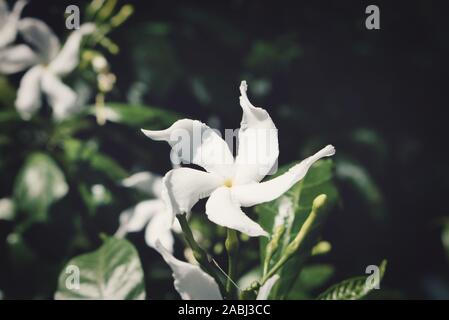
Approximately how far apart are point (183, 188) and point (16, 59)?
0.85 metres

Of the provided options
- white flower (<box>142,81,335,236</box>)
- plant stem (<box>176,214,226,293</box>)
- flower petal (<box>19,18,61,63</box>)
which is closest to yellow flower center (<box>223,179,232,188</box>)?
white flower (<box>142,81,335,236</box>)

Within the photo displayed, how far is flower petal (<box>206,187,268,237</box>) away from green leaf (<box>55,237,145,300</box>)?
26 cm

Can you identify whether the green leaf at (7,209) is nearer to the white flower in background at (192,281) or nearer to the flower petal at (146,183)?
the flower petal at (146,183)

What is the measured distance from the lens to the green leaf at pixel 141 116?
4.27 feet

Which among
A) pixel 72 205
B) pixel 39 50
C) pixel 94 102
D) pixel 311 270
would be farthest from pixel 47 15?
pixel 311 270

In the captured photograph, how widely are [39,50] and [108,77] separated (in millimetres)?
196

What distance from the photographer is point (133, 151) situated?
139 centimetres

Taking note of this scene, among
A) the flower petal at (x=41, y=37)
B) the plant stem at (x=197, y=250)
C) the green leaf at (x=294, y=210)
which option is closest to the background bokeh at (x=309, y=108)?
the flower petal at (x=41, y=37)

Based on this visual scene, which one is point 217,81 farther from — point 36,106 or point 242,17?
point 36,106

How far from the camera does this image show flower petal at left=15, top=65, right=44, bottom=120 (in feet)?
4.30

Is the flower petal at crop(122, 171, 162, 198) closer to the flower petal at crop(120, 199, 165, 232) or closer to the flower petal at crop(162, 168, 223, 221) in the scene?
the flower petal at crop(120, 199, 165, 232)

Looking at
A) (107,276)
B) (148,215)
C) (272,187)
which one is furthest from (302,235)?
(148,215)

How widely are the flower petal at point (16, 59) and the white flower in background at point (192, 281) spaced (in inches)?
33.5

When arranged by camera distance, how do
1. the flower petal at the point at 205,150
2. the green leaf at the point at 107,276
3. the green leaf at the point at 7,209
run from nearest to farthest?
the flower petal at the point at 205,150 → the green leaf at the point at 107,276 → the green leaf at the point at 7,209
